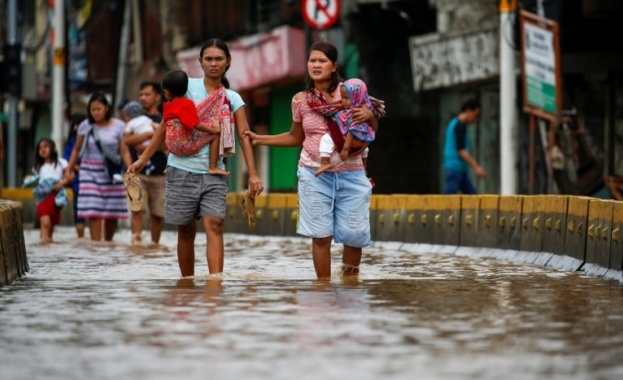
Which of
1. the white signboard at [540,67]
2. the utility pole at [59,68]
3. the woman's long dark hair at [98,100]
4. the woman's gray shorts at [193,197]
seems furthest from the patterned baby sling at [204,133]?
the utility pole at [59,68]

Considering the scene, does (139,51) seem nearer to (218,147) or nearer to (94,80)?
(94,80)

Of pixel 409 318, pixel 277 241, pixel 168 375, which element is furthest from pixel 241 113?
pixel 277 241

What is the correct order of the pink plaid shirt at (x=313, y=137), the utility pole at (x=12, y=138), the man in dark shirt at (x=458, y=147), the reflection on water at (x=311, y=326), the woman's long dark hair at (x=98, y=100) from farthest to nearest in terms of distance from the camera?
the utility pole at (x=12, y=138) < the man in dark shirt at (x=458, y=147) < the woman's long dark hair at (x=98, y=100) < the pink plaid shirt at (x=313, y=137) < the reflection on water at (x=311, y=326)

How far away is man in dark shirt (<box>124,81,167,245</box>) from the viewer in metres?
19.2

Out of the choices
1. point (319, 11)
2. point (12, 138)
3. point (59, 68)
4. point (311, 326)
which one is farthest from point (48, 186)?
point (12, 138)

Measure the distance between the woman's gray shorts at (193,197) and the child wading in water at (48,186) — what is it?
871 cm

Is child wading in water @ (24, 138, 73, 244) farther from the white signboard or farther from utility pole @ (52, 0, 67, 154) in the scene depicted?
utility pole @ (52, 0, 67, 154)

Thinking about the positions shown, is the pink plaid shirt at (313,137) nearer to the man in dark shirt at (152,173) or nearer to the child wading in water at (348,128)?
the child wading in water at (348,128)

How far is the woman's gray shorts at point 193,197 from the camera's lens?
12984mm

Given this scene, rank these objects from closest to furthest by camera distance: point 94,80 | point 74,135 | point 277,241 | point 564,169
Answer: point 277,241, point 74,135, point 564,169, point 94,80

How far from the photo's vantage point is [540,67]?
2341 centimetres

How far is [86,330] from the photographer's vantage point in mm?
8969

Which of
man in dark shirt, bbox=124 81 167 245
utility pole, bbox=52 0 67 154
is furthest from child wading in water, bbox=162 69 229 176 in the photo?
utility pole, bbox=52 0 67 154

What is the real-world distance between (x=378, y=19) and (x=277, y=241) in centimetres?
1376
